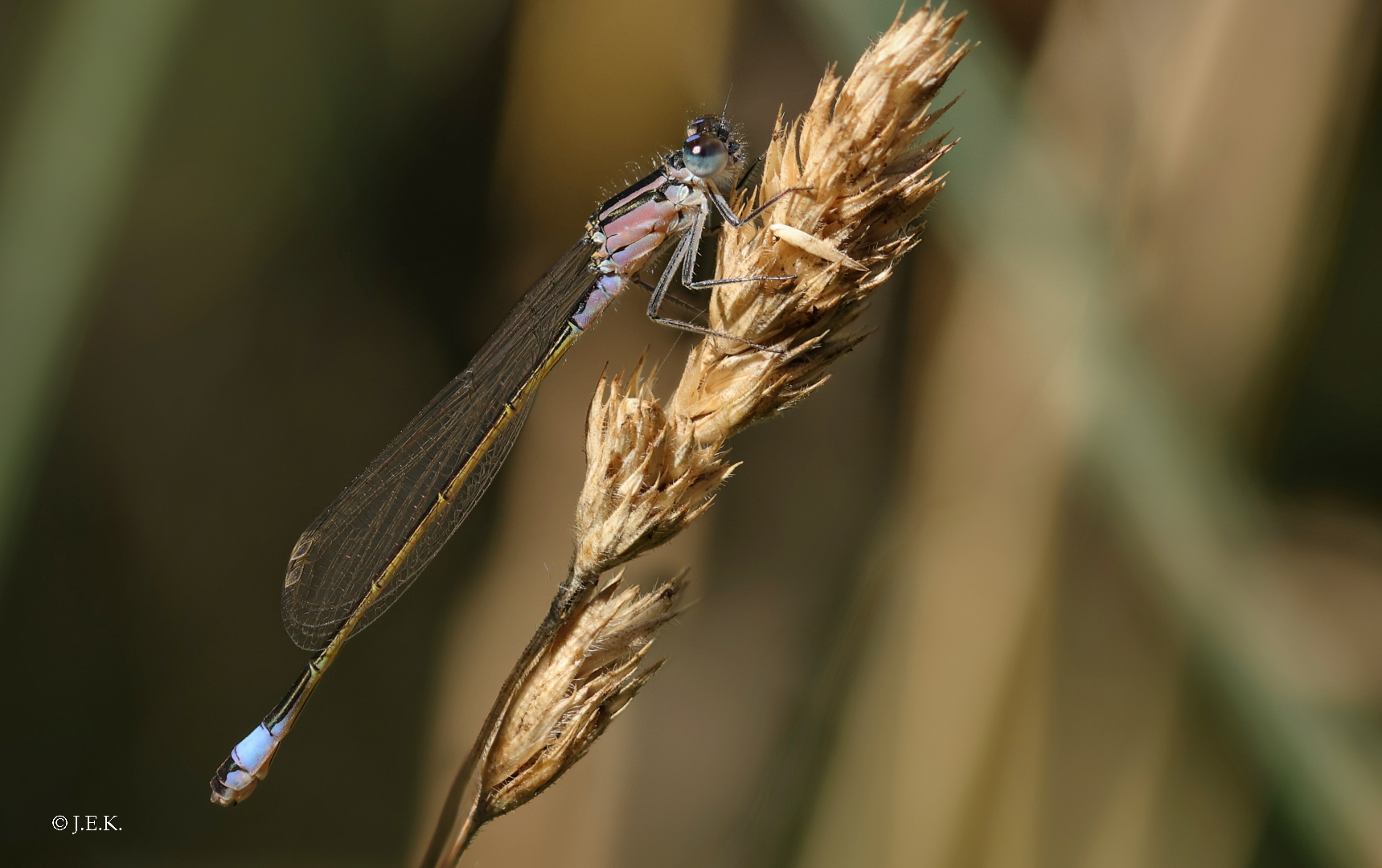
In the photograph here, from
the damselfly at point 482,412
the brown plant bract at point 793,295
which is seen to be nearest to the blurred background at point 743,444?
the damselfly at point 482,412

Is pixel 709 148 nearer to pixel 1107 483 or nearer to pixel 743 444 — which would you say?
pixel 743 444

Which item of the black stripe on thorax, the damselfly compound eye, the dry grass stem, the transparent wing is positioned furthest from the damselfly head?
the dry grass stem

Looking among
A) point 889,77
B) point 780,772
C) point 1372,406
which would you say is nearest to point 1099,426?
Result: point 1372,406

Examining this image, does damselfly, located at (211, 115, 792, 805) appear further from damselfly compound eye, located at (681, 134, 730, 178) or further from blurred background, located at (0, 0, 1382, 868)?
blurred background, located at (0, 0, 1382, 868)

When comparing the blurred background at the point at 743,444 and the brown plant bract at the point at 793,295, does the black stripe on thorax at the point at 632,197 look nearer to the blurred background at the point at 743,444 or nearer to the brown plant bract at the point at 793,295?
the blurred background at the point at 743,444

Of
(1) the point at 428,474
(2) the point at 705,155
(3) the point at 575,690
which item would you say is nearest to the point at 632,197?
(2) the point at 705,155

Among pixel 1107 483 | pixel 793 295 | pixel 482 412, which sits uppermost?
pixel 482 412
